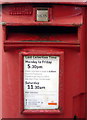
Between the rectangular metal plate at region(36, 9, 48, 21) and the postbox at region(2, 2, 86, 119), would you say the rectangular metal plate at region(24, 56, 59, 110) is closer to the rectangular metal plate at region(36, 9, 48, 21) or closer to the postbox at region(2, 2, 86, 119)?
the postbox at region(2, 2, 86, 119)

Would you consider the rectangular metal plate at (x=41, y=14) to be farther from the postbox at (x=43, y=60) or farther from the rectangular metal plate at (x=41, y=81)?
the rectangular metal plate at (x=41, y=81)

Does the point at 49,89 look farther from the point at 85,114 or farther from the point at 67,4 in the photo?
the point at 67,4

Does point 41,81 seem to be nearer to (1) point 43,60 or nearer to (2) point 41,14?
(1) point 43,60

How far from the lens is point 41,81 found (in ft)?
8.04

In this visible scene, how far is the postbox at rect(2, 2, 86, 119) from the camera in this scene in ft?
7.75

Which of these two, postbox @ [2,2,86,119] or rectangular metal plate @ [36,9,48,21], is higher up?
rectangular metal plate @ [36,9,48,21]

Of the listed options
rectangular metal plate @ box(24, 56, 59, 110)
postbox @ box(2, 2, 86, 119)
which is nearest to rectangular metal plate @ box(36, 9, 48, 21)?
postbox @ box(2, 2, 86, 119)

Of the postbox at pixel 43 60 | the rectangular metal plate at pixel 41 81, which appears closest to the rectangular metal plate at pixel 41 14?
the postbox at pixel 43 60

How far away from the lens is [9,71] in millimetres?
2488

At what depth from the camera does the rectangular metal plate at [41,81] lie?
2428 millimetres

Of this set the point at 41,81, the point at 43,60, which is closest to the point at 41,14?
the point at 43,60

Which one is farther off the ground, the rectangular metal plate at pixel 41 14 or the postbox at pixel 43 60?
the rectangular metal plate at pixel 41 14

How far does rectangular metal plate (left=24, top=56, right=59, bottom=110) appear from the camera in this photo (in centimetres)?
243

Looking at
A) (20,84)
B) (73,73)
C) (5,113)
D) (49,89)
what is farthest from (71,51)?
(5,113)
